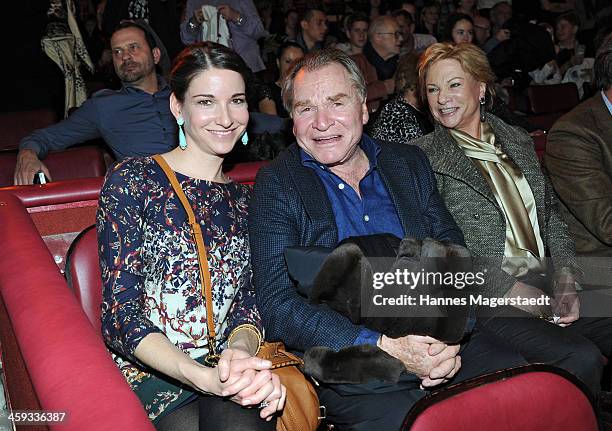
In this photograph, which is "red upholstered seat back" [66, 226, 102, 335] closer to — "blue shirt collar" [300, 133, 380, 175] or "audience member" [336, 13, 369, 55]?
"blue shirt collar" [300, 133, 380, 175]

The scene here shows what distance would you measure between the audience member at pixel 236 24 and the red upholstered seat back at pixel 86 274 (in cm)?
295

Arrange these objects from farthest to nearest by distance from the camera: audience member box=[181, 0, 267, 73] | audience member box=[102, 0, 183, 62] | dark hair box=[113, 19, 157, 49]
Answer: audience member box=[181, 0, 267, 73] < audience member box=[102, 0, 183, 62] < dark hair box=[113, 19, 157, 49]

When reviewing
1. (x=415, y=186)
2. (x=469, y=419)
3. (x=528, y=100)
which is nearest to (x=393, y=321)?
(x=469, y=419)

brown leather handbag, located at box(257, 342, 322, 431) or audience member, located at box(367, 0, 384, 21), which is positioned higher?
audience member, located at box(367, 0, 384, 21)

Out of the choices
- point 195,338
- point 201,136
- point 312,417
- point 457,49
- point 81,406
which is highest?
point 457,49

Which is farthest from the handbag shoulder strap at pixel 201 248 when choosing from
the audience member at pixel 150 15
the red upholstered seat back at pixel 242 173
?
the audience member at pixel 150 15

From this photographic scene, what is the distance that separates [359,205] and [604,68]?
3.81 feet

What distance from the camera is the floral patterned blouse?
150 centimetres

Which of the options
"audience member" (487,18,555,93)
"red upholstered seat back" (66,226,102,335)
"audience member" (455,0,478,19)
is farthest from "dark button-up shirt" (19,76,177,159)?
"audience member" (455,0,478,19)

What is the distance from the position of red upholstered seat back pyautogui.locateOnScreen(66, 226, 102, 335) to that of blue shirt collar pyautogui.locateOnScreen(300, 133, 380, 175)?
1.88ft

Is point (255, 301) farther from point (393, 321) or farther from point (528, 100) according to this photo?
point (528, 100)

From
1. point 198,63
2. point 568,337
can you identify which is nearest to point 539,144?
point 568,337

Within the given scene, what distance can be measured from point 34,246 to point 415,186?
38.8 inches

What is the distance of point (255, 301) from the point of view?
5.62 ft
